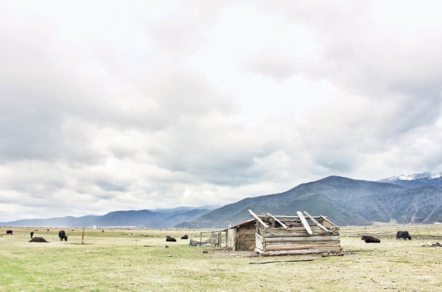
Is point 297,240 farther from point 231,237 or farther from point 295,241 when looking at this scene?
point 231,237

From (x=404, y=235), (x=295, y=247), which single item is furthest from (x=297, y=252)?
(x=404, y=235)

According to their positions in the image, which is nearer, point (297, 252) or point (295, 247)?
point (297, 252)

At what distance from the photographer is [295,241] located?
25.1 m

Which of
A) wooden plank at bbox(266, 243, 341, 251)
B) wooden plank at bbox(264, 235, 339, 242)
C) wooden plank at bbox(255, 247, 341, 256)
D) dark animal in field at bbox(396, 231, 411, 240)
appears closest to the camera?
wooden plank at bbox(255, 247, 341, 256)

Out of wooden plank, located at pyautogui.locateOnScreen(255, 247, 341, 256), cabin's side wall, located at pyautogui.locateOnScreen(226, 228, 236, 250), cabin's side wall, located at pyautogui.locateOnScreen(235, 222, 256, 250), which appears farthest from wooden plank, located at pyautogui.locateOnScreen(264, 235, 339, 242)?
cabin's side wall, located at pyautogui.locateOnScreen(226, 228, 236, 250)

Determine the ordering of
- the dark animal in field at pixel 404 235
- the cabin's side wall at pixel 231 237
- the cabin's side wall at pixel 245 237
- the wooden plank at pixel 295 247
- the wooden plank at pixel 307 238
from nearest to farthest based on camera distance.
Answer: the wooden plank at pixel 295 247, the wooden plank at pixel 307 238, the cabin's side wall at pixel 245 237, the cabin's side wall at pixel 231 237, the dark animal in field at pixel 404 235

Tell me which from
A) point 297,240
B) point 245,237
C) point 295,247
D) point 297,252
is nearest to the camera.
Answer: point 297,252

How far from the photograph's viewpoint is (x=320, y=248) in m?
25.4

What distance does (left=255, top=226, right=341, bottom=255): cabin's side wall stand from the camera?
81.0ft

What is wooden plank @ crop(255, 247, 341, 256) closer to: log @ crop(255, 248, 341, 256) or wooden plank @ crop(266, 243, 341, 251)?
log @ crop(255, 248, 341, 256)

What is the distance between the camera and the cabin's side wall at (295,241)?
2470 cm

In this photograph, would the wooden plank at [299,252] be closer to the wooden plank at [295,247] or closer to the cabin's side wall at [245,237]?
the wooden plank at [295,247]

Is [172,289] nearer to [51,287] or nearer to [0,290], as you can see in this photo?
[51,287]

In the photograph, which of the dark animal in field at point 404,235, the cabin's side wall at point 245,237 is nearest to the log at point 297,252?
the cabin's side wall at point 245,237
